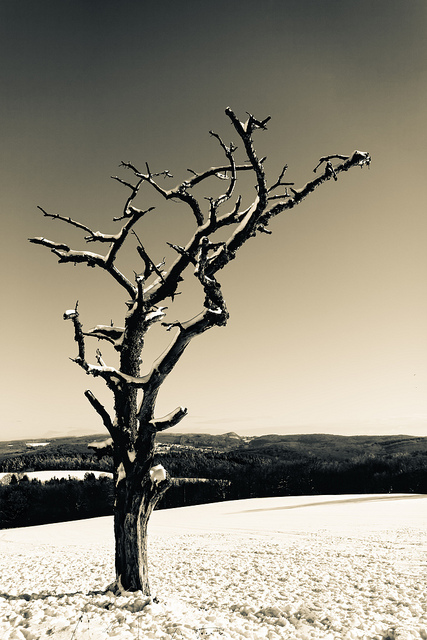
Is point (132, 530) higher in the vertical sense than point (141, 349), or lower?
lower

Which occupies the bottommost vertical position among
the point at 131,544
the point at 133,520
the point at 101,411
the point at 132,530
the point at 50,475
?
the point at 50,475

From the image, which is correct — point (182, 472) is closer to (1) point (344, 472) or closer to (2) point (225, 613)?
(1) point (344, 472)

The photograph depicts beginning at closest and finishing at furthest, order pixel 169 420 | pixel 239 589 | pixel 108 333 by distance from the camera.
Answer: pixel 169 420
pixel 239 589
pixel 108 333

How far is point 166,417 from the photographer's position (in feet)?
21.4

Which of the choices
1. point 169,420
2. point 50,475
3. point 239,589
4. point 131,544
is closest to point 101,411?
point 169,420

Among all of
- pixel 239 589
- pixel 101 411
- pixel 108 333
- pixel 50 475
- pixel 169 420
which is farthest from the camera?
pixel 50 475

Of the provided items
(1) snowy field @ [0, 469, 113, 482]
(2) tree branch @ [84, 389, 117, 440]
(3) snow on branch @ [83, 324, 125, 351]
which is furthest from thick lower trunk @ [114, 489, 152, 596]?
(1) snowy field @ [0, 469, 113, 482]

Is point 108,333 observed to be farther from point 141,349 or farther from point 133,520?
point 133,520

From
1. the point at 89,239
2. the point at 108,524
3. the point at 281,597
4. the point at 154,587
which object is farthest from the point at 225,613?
the point at 108,524

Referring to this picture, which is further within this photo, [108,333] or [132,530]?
[108,333]

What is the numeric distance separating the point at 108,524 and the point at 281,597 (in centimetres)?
2063

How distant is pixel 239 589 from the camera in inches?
292

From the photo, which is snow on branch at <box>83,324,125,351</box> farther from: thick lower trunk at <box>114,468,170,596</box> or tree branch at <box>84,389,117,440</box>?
thick lower trunk at <box>114,468,170,596</box>

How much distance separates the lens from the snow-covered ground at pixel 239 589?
510 cm
